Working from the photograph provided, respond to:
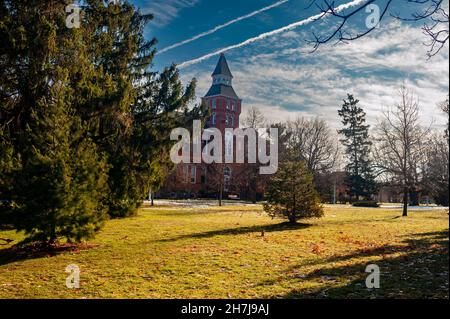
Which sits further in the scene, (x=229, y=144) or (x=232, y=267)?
(x=229, y=144)

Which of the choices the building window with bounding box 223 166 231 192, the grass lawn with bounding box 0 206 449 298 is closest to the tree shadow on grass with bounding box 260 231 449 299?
the grass lawn with bounding box 0 206 449 298

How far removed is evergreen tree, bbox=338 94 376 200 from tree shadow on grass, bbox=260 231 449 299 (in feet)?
157

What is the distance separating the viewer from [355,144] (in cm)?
6109

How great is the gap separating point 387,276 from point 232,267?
10.6 feet

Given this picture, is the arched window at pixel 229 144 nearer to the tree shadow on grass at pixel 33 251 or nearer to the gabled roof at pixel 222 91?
the gabled roof at pixel 222 91

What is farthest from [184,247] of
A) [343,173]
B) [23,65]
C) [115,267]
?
[343,173]

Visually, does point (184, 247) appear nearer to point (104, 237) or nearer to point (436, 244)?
point (104, 237)

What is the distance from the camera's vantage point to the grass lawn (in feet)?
19.1

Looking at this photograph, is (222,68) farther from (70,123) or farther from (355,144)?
(70,123)

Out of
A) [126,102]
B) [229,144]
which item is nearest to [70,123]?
[126,102]

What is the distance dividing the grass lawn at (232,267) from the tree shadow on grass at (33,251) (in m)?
0.03
